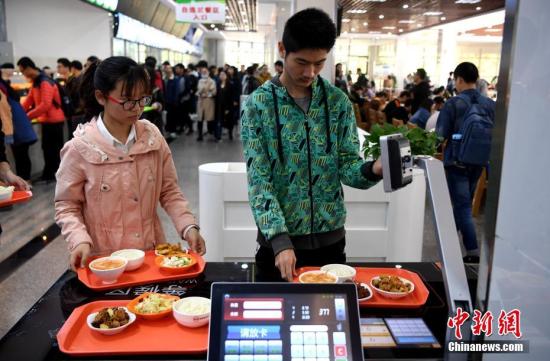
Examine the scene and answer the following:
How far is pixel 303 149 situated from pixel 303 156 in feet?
0.08

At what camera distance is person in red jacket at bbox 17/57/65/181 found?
6.63m

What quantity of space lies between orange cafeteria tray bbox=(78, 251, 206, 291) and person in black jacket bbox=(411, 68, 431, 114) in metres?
5.24

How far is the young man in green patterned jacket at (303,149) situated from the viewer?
161 cm

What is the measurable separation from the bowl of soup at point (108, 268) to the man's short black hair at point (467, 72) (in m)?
3.45

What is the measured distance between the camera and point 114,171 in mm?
1816

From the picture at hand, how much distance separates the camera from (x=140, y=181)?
187 cm

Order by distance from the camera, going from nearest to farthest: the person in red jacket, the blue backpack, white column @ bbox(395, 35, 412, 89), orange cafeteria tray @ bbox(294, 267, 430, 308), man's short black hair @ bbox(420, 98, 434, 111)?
1. orange cafeteria tray @ bbox(294, 267, 430, 308)
2. the blue backpack
3. man's short black hair @ bbox(420, 98, 434, 111)
4. the person in red jacket
5. white column @ bbox(395, 35, 412, 89)

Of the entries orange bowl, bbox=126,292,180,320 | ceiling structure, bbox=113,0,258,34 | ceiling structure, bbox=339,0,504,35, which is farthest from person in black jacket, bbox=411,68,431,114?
ceiling structure, bbox=113,0,258,34

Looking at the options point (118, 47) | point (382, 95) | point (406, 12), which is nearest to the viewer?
point (406, 12)

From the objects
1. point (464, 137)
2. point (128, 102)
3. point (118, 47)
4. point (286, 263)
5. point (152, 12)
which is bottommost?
point (286, 263)

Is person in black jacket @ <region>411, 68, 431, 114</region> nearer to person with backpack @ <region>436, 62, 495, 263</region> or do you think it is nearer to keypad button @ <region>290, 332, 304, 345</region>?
person with backpack @ <region>436, 62, 495, 263</region>

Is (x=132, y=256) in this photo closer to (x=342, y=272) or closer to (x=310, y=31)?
(x=342, y=272)

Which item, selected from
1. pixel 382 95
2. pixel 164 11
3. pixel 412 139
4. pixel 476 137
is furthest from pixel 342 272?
pixel 164 11

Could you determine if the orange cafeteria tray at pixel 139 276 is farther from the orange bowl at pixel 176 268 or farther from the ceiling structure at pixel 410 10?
the ceiling structure at pixel 410 10
